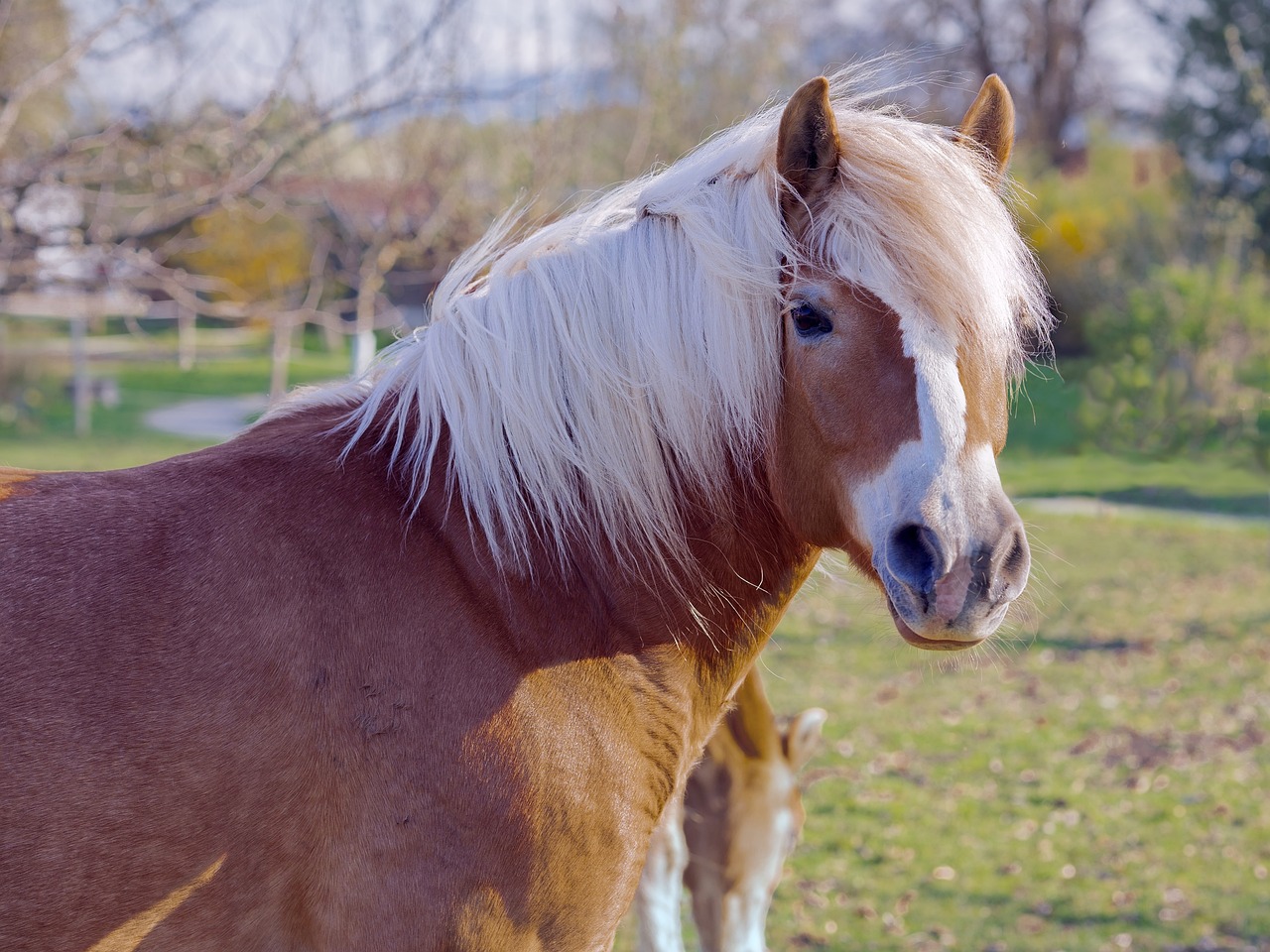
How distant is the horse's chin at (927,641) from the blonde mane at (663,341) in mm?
439

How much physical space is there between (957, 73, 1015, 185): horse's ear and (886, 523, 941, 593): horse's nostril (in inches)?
35.3

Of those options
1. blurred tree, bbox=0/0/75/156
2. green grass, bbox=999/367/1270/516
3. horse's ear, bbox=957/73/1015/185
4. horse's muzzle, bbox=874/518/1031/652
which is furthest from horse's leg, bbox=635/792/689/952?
green grass, bbox=999/367/1270/516

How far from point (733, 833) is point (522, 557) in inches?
61.8

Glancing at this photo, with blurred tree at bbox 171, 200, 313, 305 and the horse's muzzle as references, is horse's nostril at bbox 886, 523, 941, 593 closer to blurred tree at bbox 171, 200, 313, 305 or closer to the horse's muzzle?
the horse's muzzle

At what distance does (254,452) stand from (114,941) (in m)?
0.89

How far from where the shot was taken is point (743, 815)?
10.4ft

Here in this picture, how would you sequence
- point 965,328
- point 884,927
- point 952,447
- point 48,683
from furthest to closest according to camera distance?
point 884,927
point 965,328
point 952,447
point 48,683

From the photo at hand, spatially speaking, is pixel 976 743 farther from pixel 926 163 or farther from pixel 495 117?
pixel 495 117

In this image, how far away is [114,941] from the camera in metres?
1.70

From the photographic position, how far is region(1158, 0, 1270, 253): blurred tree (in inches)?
736

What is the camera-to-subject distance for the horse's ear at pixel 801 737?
3275mm

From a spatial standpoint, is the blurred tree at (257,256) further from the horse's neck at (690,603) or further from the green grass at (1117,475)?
the horse's neck at (690,603)

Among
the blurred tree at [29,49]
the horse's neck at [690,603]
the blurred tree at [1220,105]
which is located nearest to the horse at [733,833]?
the horse's neck at [690,603]

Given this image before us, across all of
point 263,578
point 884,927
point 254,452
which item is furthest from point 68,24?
point 884,927
